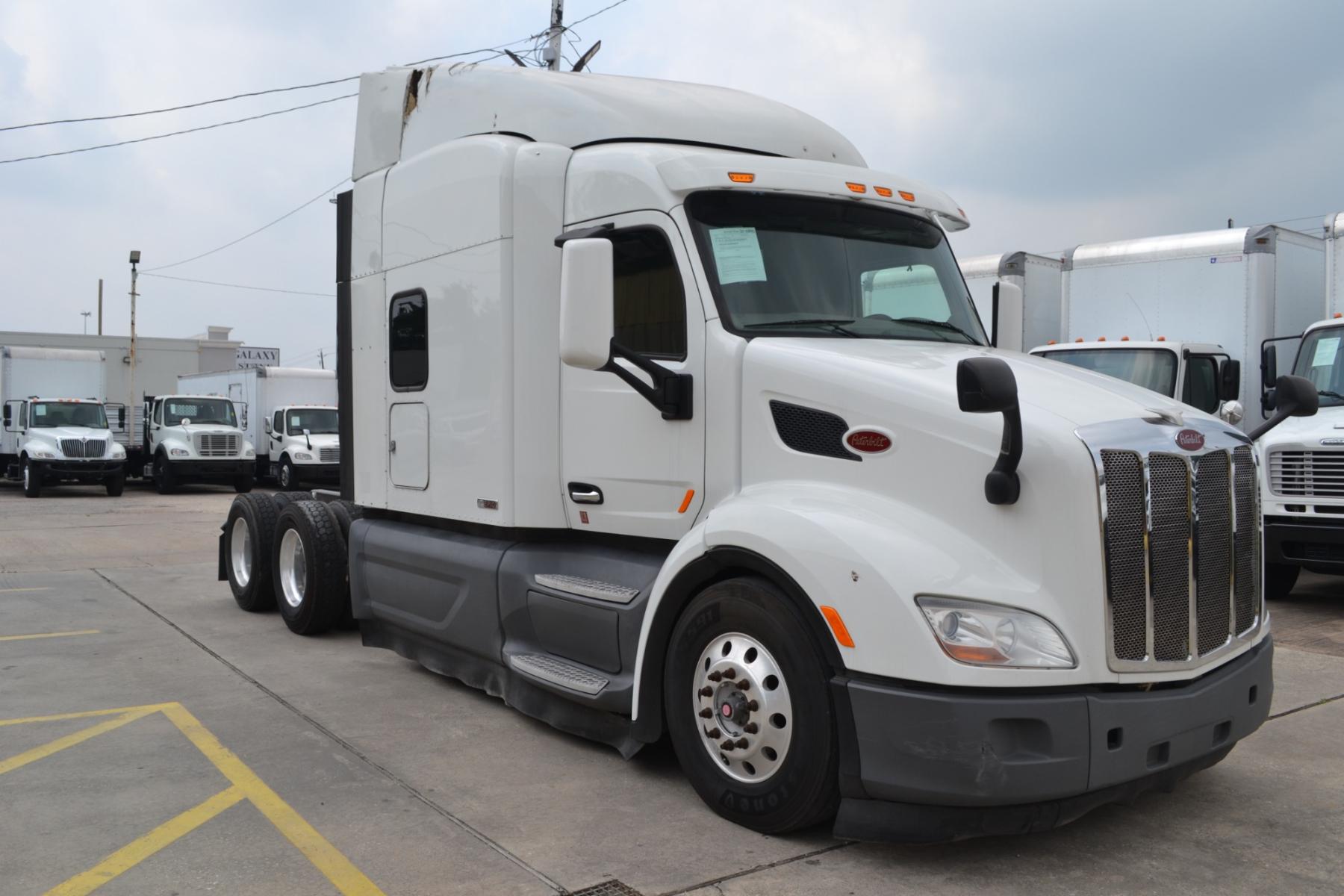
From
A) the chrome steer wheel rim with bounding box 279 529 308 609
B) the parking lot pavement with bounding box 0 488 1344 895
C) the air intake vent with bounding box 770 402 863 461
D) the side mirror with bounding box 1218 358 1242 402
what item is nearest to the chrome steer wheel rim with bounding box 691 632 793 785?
the parking lot pavement with bounding box 0 488 1344 895

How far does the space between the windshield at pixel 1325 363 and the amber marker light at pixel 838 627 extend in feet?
25.7

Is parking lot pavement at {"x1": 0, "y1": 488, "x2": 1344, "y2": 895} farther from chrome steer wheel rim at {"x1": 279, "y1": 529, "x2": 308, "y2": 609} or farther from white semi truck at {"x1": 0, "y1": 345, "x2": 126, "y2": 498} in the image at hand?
white semi truck at {"x1": 0, "y1": 345, "x2": 126, "y2": 498}

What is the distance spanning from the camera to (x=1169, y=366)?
10.9 m

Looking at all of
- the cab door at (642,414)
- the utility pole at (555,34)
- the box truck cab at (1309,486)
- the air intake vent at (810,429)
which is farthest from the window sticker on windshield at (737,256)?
the utility pole at (555,34)

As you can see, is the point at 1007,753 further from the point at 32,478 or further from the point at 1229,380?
the point at 32,478

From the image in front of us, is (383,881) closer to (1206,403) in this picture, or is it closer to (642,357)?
(642,357)

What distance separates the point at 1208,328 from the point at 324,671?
926 cm

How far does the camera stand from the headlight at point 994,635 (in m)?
3.79

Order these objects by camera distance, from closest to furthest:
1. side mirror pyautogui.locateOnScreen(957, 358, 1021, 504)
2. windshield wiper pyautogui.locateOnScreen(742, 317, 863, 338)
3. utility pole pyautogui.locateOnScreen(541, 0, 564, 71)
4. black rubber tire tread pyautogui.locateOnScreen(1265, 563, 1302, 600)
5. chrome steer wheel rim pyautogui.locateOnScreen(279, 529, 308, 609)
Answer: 1. side mirror pyautogui.locateOnScreen(957, 358, 1021, 504)
2. windshield wiper pyautogui.locateOnScreen(742, 317, 863, 338)
3. chrome steer wheel rim pyautogui.locateOnScreen(279, 529, 308, 609)
4. black rubber tire tread pyautogui.locateOnScreen(1265, 563, 1302, 600)
5. utility pole pyautogui.locateOnScreen(541, 0, 564, 71)

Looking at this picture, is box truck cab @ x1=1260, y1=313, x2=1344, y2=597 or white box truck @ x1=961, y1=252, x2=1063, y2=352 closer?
box truck cab @ x1=1260, y1=313, x2=1344, y2=597

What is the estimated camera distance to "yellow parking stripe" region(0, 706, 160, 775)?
5.25 meters

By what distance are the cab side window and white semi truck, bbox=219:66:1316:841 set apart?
6.15m

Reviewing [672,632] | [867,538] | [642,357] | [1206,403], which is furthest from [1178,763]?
[1206,403]

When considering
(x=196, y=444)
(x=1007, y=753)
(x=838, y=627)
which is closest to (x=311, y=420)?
(x=196, y=444)
